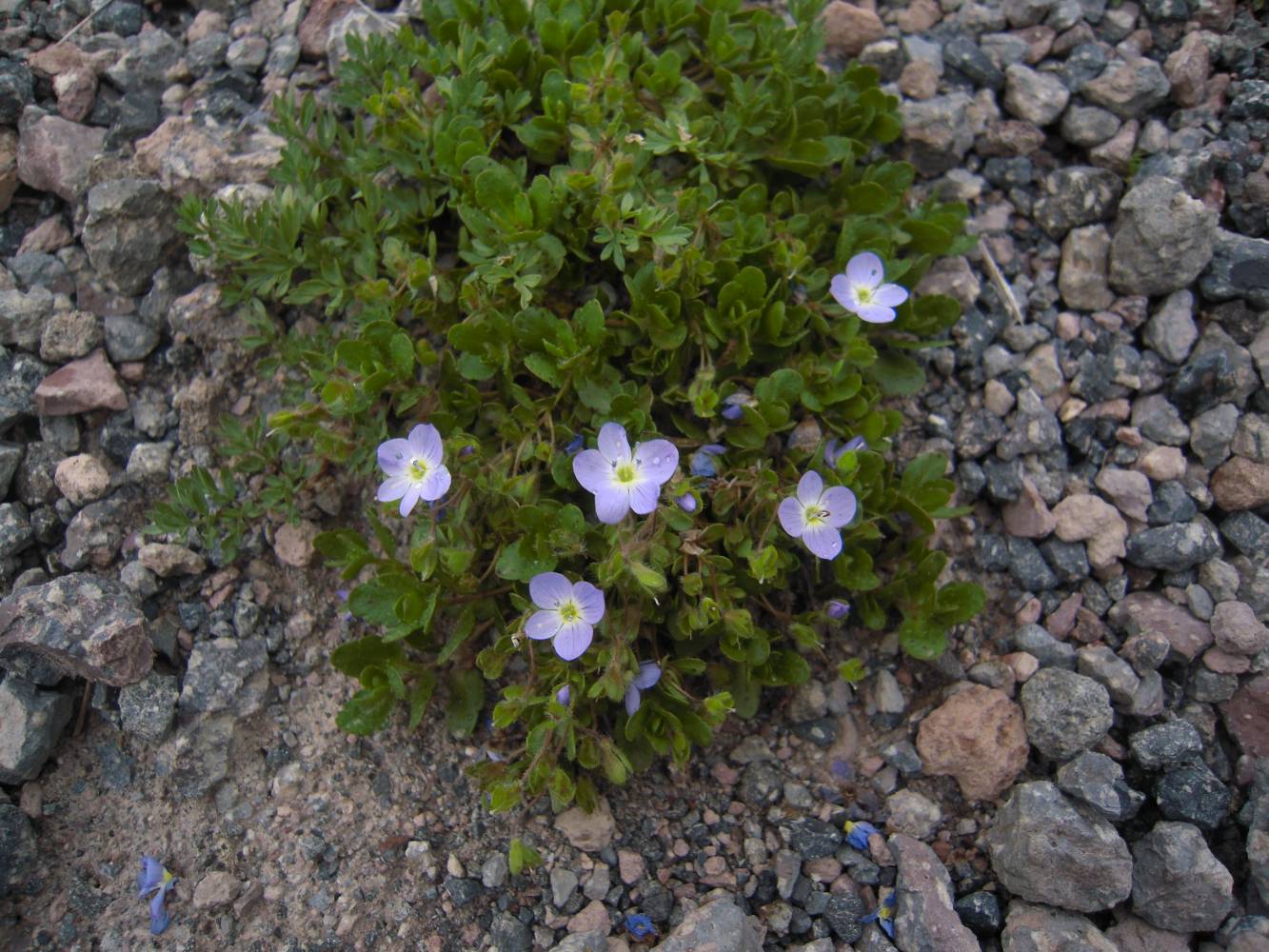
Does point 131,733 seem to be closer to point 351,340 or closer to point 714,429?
point 351,340

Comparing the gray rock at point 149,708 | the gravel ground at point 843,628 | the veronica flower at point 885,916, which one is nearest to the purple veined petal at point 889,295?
the gravel ground at point 843,628

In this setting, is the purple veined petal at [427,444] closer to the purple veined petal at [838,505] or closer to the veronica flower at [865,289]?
the purple veined petal at [838,505]

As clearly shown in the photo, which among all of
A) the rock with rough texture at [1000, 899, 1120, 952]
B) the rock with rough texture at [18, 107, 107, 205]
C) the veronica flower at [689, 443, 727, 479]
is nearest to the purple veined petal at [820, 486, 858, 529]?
the veronica flower at [689, 443, 727, 479]

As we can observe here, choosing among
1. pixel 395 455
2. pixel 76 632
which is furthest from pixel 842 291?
pixel 76 632

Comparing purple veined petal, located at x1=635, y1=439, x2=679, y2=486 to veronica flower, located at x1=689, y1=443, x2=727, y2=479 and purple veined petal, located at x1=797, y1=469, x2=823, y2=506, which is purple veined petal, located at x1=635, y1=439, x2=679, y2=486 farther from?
purple veined petal, located at x1=797, y1=469, x2=823, y2=506

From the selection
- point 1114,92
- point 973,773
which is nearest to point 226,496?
point 973,773
